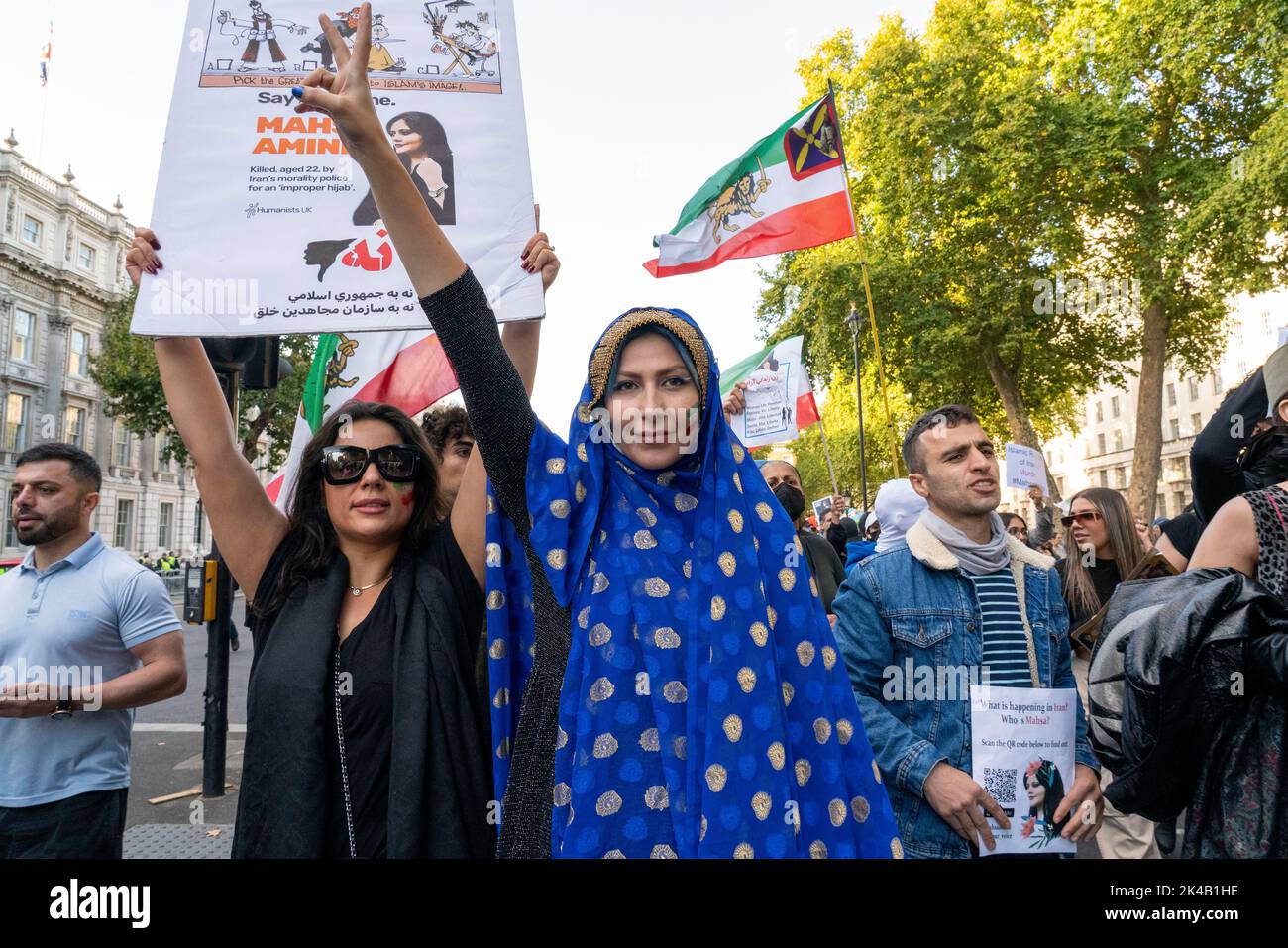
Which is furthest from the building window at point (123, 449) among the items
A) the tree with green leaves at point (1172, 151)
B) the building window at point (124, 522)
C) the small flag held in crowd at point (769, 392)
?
the tree with green leaves at point (1172, 151)

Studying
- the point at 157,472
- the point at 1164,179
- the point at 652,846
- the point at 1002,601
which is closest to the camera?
the point at 652,846

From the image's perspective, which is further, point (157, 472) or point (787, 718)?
point (157, 472)

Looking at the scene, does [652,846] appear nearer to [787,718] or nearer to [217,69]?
[787,718]

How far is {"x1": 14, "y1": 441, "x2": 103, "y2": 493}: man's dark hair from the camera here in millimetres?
3768

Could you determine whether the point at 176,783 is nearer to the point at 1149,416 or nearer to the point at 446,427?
the point at 446,427

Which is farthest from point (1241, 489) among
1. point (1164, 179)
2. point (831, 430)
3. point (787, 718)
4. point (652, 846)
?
point (831, 430)

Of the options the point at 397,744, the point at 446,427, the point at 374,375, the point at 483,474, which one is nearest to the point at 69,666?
the point at 446,427

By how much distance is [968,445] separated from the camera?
293cm

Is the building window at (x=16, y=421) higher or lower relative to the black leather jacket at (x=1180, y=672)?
higher

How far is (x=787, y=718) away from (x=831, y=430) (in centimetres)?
5604

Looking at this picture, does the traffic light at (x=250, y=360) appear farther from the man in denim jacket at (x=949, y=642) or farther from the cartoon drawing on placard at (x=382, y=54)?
the man in denim jacket at (x=949, y=642)

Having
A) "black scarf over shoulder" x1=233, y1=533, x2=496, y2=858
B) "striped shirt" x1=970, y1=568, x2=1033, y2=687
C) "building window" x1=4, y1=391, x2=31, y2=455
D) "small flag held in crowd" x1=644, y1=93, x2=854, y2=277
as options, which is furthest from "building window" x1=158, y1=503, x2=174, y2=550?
"striped shirt" x1=970, y1=568, x2=1033, y2=687

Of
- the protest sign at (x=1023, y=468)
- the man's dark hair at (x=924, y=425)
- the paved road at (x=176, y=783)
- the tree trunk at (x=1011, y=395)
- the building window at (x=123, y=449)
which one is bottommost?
the paved road at (x=176, y=783)
